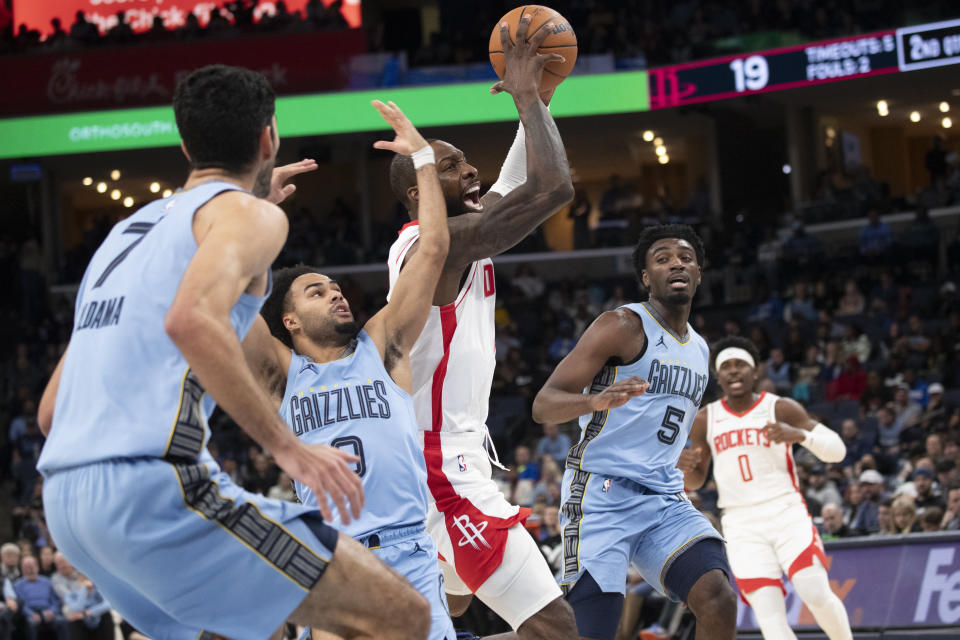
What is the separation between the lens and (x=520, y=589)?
4.31m

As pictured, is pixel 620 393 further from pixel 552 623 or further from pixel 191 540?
pixel 191 540

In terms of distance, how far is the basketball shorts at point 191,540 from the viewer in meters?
2.76

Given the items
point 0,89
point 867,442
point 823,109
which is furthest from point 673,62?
point 0,89

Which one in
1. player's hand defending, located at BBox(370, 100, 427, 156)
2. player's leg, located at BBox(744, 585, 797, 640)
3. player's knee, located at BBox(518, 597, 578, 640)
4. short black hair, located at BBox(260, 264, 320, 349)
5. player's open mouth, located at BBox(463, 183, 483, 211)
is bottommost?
player's leg, located at BBox(744, 585, 797, 640)

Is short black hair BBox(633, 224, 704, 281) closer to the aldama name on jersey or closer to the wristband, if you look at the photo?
the aldama name on jersey

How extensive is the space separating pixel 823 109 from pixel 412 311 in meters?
21.2

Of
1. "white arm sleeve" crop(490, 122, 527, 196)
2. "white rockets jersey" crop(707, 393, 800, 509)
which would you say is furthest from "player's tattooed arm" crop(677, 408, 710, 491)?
"white arm sleeve" crop(490, 122, 527, 196)

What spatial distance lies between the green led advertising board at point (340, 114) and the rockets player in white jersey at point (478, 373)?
15658 millimetres

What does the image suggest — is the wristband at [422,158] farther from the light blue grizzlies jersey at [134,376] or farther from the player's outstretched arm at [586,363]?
the light blue grizzlies jersey at [134,376]

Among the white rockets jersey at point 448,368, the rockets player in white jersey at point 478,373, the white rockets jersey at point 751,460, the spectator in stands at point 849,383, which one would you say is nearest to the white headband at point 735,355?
the white rockets jersey at point 751,460

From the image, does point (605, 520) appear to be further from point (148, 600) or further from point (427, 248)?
point (148, 600)

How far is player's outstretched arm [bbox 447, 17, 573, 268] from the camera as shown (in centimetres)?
432

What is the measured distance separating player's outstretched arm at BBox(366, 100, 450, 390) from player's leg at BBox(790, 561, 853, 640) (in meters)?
4.25

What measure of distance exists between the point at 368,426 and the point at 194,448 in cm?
107
